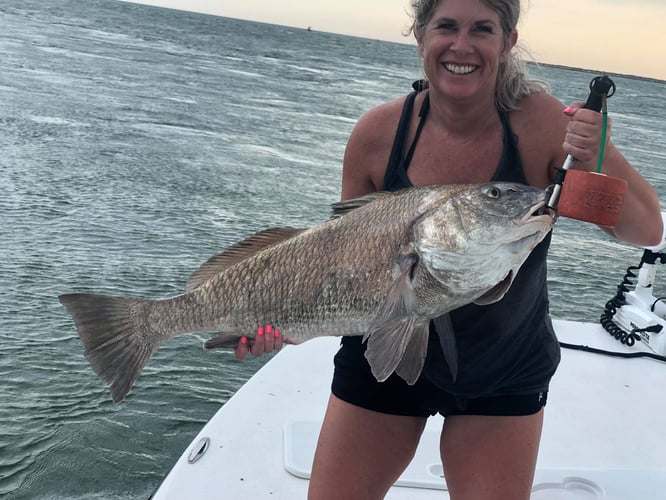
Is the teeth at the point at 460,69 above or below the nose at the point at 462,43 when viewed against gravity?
below

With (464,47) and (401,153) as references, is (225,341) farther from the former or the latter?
(464,47)

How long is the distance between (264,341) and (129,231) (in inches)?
355

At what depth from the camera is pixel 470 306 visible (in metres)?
2.96

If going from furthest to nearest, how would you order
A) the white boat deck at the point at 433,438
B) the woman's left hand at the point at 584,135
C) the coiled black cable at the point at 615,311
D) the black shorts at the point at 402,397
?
the coiled black cable at the point at 615,311 < the white boat deck at the point at 433,438 < the black shorts at the point at 402,397 < the woman's left hand at the point at 584,135

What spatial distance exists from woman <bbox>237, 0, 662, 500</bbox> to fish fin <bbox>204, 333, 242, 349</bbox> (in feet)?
0.15

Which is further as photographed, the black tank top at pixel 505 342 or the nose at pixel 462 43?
the black tank top at pixel 505 342

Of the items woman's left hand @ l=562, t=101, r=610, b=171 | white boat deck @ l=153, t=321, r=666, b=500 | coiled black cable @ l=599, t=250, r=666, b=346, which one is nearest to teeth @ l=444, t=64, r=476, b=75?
woman's left hand @ l=562, t=101, r=610, b=171

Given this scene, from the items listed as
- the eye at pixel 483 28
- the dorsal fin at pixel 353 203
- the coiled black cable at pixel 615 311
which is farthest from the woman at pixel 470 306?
the coiled black cable at pixel 615 311

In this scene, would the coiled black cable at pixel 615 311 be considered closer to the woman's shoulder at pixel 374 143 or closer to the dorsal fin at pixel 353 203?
the woman's shoulder at pixel 374 143

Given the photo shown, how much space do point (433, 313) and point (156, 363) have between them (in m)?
6.07

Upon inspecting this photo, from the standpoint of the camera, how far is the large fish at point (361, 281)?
2.69 m

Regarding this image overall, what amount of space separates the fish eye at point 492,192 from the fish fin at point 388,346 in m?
0.53

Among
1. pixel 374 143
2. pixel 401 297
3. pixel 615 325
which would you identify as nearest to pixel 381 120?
pixel 374 143

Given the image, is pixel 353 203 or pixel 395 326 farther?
pixel 353 203
